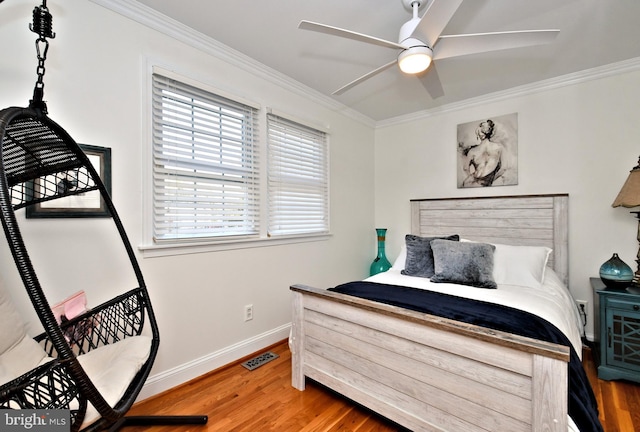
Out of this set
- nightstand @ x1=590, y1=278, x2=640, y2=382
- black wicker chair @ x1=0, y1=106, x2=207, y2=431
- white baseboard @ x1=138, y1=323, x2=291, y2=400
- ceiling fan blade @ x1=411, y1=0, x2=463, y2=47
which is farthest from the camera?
nightstand @ x1=590, y1=278, x2=640, y2=382

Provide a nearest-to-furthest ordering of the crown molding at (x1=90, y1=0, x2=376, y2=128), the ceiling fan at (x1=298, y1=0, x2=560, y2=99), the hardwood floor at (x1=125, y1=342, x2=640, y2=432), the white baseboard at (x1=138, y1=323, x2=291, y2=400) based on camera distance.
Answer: the ceiling fan at (x1=298, y1=0, x2=560, y2=99), the hardwood floor at (x1=125, y1=342, x2=640, y2=432), the crown molding at (x1=90, y1=0, x2=376, y2=128), the white baseboard at (x1=138, y1=323, x2=291, y2=400)

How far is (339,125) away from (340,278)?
1.85 meters

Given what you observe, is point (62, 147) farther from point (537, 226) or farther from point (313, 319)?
point (537, 226)

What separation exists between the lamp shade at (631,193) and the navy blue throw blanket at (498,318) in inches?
57.4

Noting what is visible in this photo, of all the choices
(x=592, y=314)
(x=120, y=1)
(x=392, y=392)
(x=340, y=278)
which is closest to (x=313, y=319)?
(x=392, y=392)

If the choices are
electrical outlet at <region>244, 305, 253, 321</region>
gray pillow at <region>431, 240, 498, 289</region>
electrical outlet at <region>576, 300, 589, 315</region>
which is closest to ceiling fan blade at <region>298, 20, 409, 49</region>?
gray pillow at <region>431, 240, 498, 289</region>

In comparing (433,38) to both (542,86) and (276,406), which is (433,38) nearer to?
(542,86)

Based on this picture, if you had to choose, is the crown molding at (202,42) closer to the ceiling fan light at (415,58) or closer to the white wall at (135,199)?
the white wall at (135,199)

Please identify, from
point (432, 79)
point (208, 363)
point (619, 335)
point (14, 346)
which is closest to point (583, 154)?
point (619, 335)

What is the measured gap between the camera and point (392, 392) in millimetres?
1563

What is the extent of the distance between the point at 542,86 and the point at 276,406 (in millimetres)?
3658

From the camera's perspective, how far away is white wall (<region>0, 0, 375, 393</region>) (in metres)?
1.51

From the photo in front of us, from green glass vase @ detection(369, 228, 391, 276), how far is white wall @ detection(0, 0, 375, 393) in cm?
115

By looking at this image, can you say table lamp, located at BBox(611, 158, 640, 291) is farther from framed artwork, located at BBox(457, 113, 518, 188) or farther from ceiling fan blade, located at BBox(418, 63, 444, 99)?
ceiling fan blade, located at BBox(418, 63, 444, 99)
